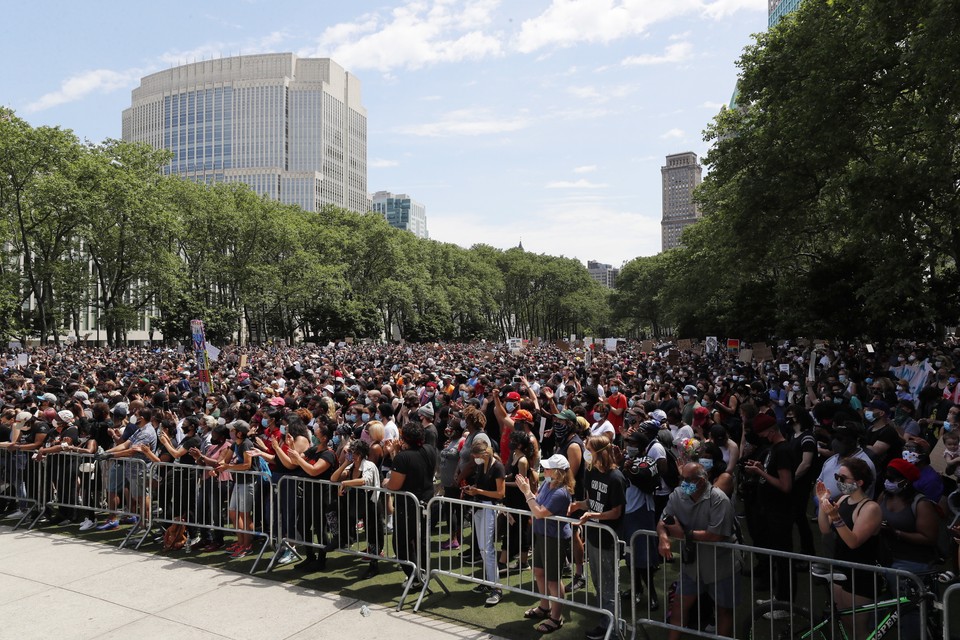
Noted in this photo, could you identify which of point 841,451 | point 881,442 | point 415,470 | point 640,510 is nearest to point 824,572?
point 841,451

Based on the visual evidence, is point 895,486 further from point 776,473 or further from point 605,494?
point 605,494

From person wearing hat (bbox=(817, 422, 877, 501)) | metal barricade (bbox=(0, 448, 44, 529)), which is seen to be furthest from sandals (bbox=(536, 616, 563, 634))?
metal barricade (bbox=(0, 448, 44, 529))

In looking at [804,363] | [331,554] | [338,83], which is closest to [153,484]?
[331,554]

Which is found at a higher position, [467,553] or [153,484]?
[153,484]

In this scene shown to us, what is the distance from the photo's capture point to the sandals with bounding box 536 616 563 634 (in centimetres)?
599

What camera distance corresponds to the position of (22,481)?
987 cm

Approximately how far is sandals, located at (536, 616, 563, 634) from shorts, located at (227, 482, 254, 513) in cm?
386

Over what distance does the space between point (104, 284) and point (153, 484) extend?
4553 centimetres

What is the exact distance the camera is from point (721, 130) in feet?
90.6

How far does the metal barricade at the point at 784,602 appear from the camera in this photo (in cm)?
458

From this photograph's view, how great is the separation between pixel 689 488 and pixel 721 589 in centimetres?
77

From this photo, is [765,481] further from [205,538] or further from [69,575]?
[69,575]

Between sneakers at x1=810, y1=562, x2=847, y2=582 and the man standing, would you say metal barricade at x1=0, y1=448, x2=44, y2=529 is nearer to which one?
the man standing

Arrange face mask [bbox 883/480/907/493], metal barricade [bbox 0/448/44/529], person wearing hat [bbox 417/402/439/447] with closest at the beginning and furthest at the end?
face mask [bbox 883/480/907/493] → person wearing hat [bbox 417/402/439/447] → metal barricade [bbox 0/448/44/529]
